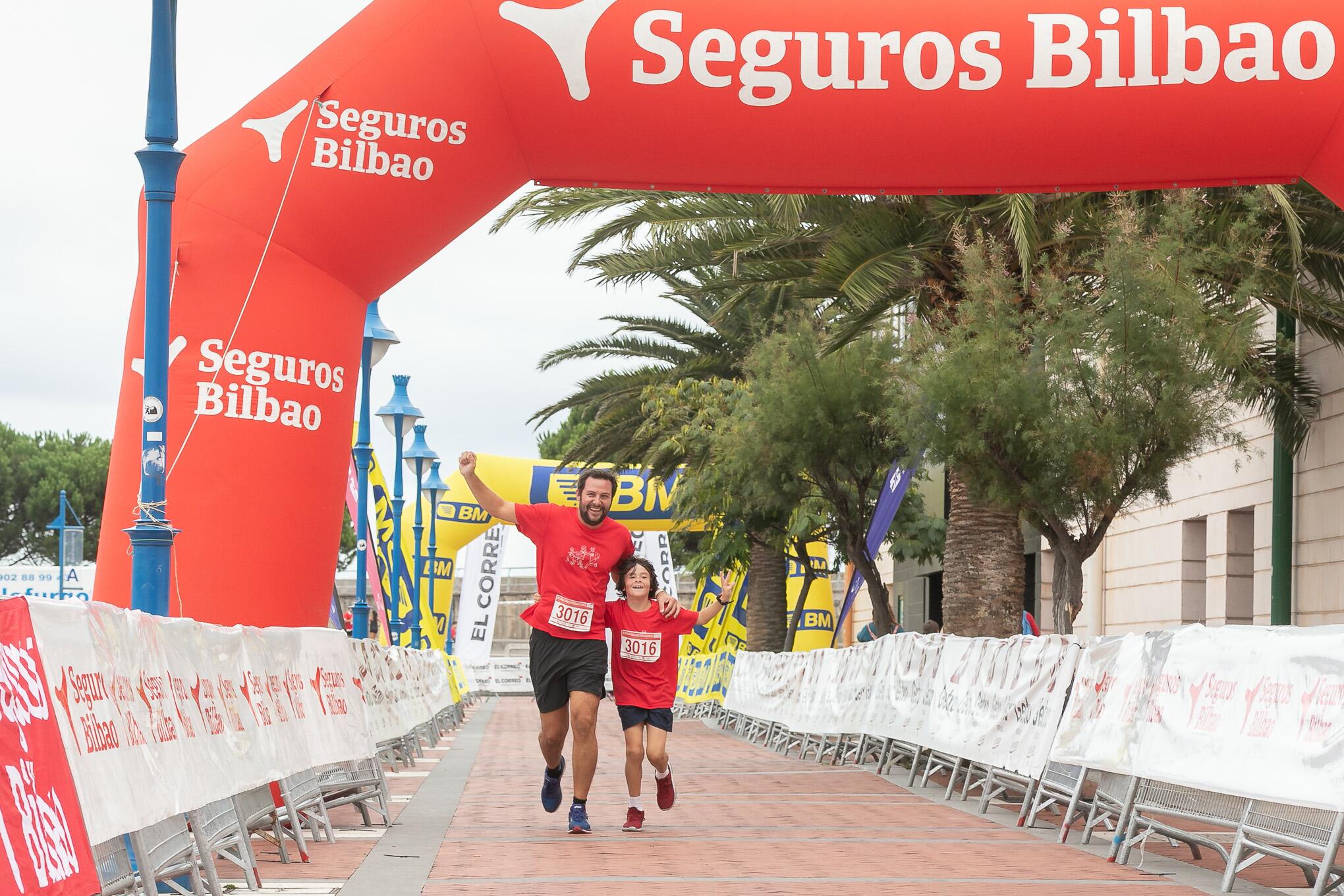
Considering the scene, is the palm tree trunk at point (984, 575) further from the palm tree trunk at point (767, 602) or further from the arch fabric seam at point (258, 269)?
the palm tree trunk at point (767, 602)

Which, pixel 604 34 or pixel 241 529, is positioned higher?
pixel 604 34

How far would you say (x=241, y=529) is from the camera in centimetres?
1057

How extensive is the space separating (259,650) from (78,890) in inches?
155

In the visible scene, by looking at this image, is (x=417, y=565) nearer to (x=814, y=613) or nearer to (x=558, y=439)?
(x=814, y=613)

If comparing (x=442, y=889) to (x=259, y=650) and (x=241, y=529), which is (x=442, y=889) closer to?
(x=259, y=650)

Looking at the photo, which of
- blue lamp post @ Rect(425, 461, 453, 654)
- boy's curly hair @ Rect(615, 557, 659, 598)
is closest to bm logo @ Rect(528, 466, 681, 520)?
blue lamp post @ Rect(425, 461, 453, 654)

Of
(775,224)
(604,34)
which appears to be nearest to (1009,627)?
(775,224)

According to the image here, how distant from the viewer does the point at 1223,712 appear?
27.9ft

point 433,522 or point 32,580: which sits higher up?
point 433,522

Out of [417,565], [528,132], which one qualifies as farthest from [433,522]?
[528,132]

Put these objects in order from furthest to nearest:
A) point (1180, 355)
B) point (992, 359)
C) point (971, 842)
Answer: point (992, 359)
point (1180, 355)
point (971, 842)

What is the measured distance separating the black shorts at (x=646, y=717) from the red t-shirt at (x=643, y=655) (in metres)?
0.03

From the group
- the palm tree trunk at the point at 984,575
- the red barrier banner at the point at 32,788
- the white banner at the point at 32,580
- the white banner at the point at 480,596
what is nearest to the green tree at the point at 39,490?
the white banner at the point at 32,580

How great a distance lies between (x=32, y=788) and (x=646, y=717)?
611 cm
